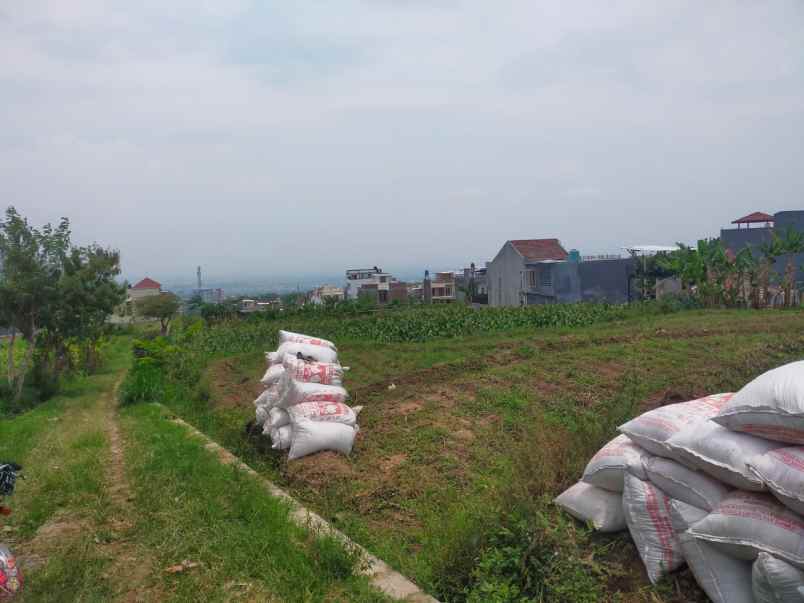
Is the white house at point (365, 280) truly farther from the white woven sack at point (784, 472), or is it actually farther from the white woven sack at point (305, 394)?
the white woven sack at point (784, 472)

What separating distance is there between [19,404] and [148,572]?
12844mm

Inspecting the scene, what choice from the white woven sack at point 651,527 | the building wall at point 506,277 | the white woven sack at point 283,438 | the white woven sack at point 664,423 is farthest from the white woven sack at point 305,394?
the building wall at point 506,277

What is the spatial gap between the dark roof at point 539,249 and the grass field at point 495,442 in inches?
785

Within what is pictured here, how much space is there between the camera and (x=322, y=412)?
20.5 ft

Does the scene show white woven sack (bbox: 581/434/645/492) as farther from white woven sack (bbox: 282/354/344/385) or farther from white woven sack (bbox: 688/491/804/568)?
white woven sack (bbox: 282/354/344/385)

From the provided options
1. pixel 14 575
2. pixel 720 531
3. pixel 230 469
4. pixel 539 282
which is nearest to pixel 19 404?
pixel 230 469

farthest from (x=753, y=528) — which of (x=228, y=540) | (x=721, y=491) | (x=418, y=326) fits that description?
(x=418, y=326)

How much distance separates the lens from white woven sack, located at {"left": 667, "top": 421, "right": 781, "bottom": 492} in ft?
9.45

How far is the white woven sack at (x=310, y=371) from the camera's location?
6672 millimetres

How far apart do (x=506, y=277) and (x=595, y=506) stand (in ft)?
104

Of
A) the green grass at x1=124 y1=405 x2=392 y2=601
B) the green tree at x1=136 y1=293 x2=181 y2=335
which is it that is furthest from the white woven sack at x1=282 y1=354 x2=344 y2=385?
the green tree at x1=136 y1=293 x2=181 y2=335

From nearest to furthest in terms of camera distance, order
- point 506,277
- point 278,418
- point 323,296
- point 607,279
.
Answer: point 278,418 → point 323,296 → point 607,279 → point 506,277

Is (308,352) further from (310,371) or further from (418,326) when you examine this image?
(418,326)

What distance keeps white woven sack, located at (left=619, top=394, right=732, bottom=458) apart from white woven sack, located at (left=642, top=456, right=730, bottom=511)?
0.22 ft
